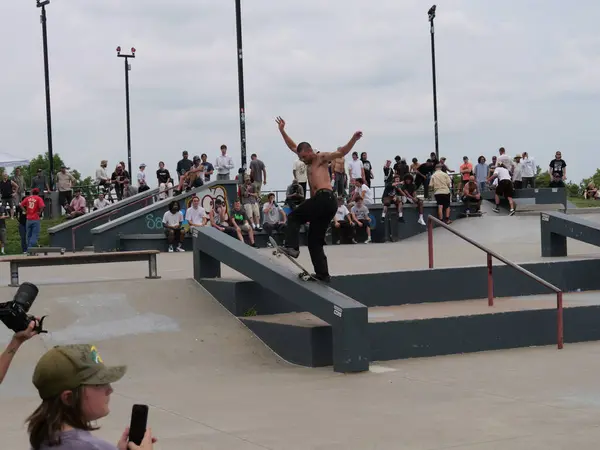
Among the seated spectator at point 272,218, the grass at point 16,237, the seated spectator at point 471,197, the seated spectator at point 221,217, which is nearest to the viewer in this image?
the seated spectator at point 221,217

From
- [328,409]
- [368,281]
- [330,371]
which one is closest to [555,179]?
[368,281]

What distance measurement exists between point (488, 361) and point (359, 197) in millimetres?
14194

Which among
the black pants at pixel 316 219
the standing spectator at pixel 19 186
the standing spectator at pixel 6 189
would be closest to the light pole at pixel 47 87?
the standing spectator at pixel 19 186

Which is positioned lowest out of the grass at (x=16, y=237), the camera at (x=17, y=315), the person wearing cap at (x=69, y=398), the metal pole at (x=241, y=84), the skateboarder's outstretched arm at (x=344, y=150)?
the grass at (x=16, y=237)

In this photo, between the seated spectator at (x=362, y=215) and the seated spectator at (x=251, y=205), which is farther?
the seated spectator at (x=362, y=215)

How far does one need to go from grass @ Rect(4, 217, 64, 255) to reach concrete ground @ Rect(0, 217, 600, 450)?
1530 centimetres

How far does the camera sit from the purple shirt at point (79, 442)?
3.03 meters

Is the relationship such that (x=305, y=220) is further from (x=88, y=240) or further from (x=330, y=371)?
(x=88, y=240)

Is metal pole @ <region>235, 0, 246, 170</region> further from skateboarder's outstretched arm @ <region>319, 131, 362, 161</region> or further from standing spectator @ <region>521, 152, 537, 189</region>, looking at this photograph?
skateboarder's outstretched arm @ <region>319, 131, 362, 161</region>

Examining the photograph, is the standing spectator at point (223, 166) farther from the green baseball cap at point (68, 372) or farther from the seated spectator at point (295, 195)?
the green baseball cap at point (68, 372)

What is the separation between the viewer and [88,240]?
26.3 metres

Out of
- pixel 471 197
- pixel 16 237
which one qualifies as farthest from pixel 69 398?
pixel 16 237

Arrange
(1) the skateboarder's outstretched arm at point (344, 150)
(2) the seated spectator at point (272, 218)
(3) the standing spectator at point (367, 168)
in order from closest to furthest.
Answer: (1) the skateboarder's outstretched arm at point (344, 150) → (2) the seated spectator at point (272, 218) → (3) the standing spectator at point (367, 168)

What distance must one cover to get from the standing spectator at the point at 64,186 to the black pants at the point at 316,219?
22499 mm
